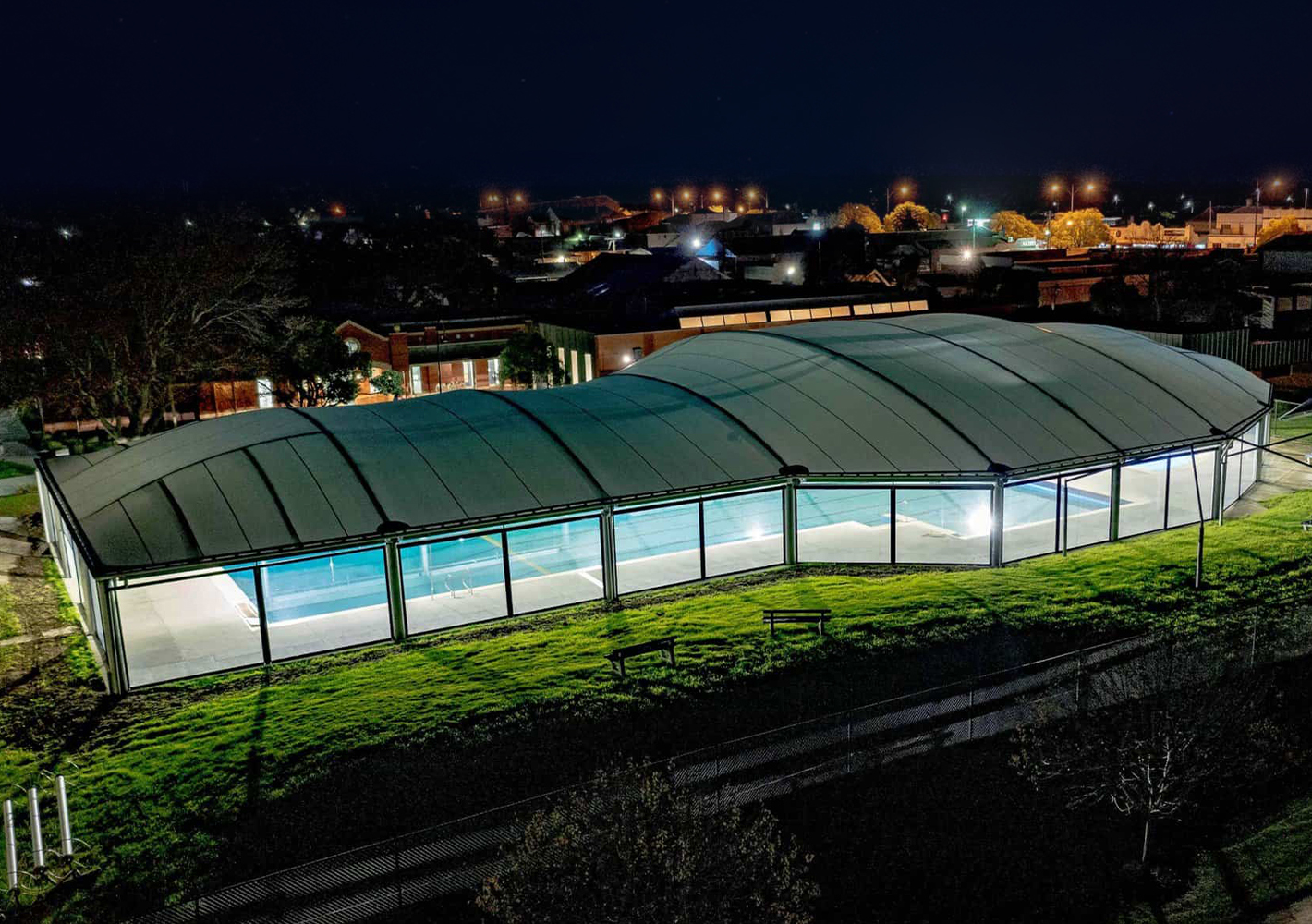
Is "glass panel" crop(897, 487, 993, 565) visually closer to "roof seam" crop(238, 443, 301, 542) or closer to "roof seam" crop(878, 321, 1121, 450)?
"roof seam" crop(878, 321, 1121, 450)

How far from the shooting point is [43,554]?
91.5 ft

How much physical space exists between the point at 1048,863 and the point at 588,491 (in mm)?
12105

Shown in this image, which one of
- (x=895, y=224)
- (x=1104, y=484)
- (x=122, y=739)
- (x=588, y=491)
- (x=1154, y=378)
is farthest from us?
(x=895, y=224)

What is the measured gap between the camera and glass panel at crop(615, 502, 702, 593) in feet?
76.4

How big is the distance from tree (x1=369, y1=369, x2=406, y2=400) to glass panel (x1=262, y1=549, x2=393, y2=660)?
27.5 m

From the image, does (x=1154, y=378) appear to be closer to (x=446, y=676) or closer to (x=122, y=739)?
(x=446, y=676)

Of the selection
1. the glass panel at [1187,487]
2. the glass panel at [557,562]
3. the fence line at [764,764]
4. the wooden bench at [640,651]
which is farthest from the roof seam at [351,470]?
the glass panel at [1187,487]

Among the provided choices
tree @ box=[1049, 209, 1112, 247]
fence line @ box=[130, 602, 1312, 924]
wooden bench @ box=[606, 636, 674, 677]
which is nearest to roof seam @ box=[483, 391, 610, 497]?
wooden bench @ box=[606, 636, 674, 677]

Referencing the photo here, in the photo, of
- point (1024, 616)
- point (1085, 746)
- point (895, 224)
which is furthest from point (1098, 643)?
point (895, 224)

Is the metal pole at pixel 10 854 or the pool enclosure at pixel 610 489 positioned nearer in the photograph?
the metal pole at pixel 10 854

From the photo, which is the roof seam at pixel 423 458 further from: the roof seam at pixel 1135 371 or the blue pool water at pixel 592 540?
the roof seam at pixel 1135 371

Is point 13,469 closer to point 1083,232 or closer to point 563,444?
point 563,444

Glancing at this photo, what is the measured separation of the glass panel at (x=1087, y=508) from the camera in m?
24.8

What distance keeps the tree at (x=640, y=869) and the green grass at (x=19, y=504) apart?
28.5m
